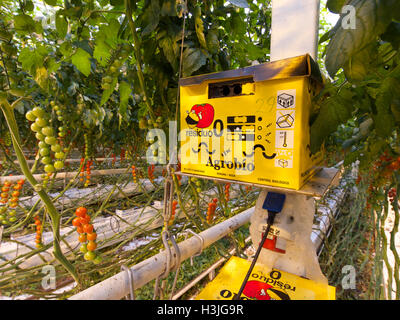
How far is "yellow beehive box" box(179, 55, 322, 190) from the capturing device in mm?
329

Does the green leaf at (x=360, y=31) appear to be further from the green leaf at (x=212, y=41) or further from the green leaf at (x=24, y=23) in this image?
the green leaf at (x=24, y=23)

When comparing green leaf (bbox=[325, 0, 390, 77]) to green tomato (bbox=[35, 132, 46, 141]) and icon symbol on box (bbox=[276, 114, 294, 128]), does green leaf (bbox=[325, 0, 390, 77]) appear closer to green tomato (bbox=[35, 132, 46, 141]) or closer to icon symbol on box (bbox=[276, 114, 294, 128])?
icon symbol on box (bbox=[276, 114, 294, 128])

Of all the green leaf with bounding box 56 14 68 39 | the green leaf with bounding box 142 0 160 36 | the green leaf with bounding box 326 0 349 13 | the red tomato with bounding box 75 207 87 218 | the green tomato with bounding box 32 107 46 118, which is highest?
the green leaf with bounding box 56 14 68 39

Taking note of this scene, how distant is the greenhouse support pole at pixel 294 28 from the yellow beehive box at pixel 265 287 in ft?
1.69

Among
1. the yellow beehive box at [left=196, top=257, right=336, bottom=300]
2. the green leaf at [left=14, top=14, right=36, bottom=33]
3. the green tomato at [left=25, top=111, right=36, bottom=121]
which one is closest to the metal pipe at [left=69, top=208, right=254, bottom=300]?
the yellow beehive box at [left=196, top=257, right=336, bottom=300]

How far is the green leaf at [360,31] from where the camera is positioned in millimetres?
229

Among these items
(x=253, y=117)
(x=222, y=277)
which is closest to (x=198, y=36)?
(x=253, y=117)

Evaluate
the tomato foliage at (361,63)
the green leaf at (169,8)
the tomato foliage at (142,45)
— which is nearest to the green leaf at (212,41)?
the tomato foliage at (142,45)

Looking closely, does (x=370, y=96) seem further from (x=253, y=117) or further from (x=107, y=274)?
(x=107, y=274)

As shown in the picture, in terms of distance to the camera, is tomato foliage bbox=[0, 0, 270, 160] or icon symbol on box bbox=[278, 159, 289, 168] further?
tomato foliage bbox=[0, 0, 270, 160]

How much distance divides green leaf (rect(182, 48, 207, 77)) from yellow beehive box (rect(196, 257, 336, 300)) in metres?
0.46

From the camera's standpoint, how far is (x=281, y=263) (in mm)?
464
